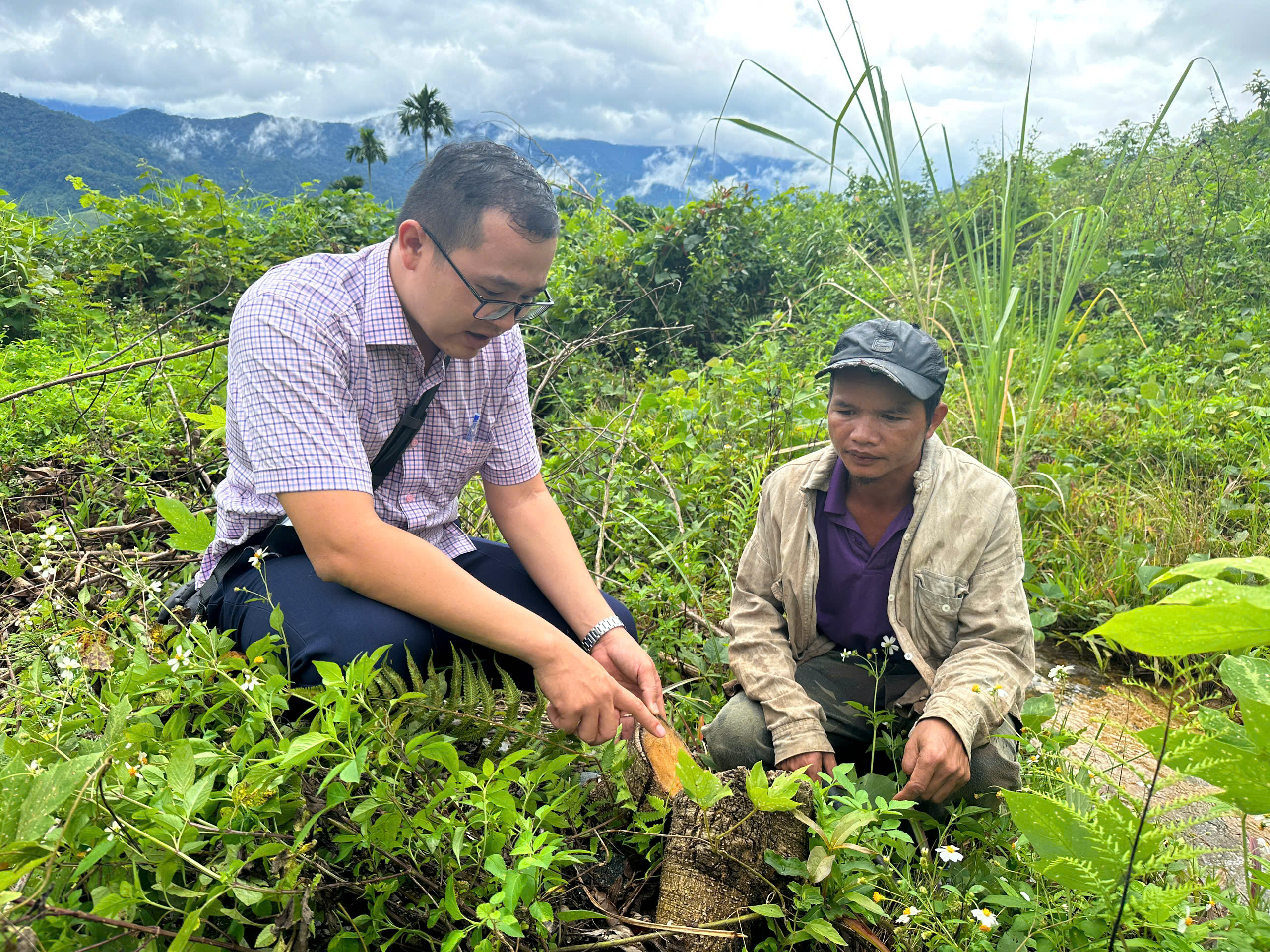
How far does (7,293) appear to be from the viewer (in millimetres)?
5699

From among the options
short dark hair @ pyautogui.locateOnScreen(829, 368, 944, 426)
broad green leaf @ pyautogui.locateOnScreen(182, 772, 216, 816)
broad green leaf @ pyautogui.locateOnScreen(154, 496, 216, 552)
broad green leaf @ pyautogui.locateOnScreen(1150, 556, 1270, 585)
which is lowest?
broad green leaf @ pyautogui.locateOnScreen(182, 772, 216, 816)

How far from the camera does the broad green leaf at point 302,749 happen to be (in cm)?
117

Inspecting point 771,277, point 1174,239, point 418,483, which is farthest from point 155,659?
point 1174,239

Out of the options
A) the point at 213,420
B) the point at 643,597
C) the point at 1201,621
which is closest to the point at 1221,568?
the point at 1201,621

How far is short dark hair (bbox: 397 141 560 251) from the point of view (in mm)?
1922

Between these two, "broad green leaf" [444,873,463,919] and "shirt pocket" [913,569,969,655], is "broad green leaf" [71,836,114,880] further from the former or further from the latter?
"shirt pocket" [913,569,969,655]

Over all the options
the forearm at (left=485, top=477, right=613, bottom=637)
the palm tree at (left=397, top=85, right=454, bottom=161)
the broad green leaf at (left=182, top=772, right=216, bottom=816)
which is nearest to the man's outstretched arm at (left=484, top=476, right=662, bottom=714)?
the forearm at (left=485, top=477, right=613, bottom=637)

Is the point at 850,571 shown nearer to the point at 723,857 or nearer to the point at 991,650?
the point at 991,650

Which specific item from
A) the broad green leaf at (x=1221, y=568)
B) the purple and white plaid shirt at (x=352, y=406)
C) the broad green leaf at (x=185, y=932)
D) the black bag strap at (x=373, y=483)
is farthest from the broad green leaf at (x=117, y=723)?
the broad green leaf at (x=1221, y=568)

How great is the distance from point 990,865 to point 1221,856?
0.88 metres

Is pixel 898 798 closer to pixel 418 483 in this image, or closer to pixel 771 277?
pixel 418 483

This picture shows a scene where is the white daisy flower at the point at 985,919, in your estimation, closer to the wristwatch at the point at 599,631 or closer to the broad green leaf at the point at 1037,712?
the broad green leaf at the point at 1037,712

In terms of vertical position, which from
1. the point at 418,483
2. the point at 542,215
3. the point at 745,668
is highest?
the point at 542,215

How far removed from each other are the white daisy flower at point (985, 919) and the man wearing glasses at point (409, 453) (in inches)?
28.8
